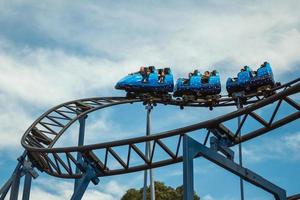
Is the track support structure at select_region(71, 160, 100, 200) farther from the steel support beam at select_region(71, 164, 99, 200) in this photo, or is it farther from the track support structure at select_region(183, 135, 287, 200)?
the track support structure at select_region(183, 135, 287, 200)

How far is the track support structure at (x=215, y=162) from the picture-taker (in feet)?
27.8

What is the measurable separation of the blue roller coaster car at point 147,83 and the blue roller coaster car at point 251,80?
2.39 m

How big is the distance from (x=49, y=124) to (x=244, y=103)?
A: 22.1ft

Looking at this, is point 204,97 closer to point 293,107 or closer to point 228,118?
point 293,107

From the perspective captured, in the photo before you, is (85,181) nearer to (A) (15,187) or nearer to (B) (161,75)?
(A) (15,187)

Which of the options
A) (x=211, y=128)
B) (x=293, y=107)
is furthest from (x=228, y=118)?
(x=293, y=107)

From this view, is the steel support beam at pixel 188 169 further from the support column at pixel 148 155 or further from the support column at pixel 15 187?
the support column at pixel 15 187

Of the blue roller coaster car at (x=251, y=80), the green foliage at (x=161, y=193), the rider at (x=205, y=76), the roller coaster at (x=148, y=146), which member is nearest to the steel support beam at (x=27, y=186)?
the roller coaster at (x=148, y=146)

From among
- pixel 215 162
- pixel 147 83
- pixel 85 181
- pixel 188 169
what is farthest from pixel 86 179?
pixel 147 83

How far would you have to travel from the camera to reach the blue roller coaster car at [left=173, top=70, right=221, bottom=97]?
696 inches

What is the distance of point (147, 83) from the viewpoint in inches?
717

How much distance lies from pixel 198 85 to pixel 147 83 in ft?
6.31

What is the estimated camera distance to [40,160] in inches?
559

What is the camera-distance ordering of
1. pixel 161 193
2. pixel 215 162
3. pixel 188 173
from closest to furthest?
1. pixel 188 173
2. pixel 215 162
3. pixel 161 193
